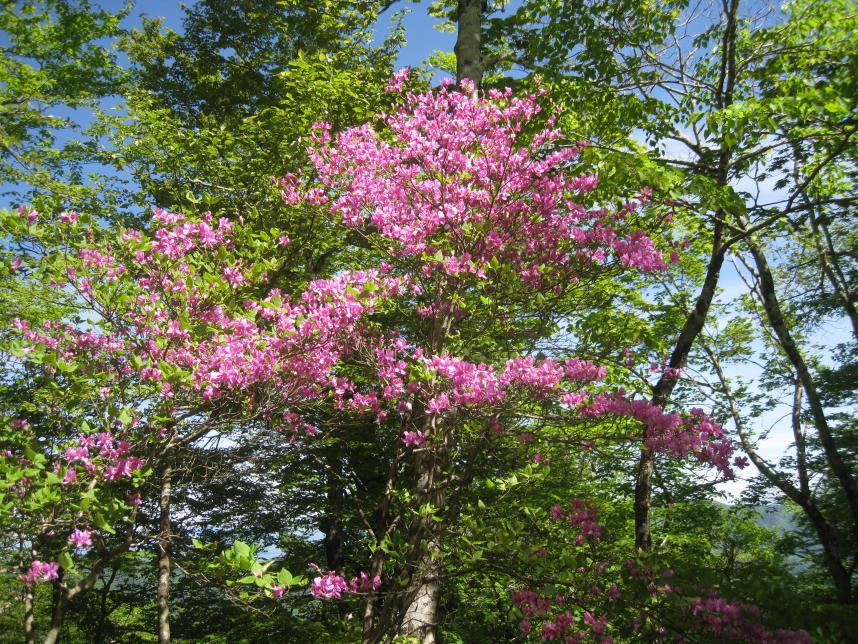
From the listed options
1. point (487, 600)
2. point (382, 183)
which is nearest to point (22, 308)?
point (382, 183)

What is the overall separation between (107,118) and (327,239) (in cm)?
682

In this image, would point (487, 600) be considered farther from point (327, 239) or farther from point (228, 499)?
point (327, 239)

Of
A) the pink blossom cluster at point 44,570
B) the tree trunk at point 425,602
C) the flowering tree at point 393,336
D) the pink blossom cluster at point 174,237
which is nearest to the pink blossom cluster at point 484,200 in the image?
the flowering tree at point 393,336

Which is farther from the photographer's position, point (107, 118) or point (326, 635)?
point (107, 118)

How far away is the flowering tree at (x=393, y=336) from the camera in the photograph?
342 cm

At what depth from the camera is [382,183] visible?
4.71 m

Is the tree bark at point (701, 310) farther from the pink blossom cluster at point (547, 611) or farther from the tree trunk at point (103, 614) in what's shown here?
the tree trunk at point (103, 614)

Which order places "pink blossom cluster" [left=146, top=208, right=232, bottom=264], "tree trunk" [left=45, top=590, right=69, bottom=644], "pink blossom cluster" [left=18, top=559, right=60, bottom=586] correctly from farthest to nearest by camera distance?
"pink blossom cluster" [left=146, top=208, right=232, bottom=264]
"tree trunk" [left=45, top=590, right=69, bottom=644]
"pink blossom cluster" [left=18, top=559, right=60, bottom=586]

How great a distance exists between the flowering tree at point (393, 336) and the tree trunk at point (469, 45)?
61.6 inches

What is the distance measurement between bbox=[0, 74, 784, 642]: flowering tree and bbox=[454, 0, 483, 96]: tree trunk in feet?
5.14

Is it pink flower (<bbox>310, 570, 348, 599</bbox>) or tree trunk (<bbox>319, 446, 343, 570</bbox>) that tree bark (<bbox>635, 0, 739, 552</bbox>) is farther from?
tree trunk (<bbox>319, 446, 343, 570</bbox>)

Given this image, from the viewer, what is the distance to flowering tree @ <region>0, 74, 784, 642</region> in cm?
342

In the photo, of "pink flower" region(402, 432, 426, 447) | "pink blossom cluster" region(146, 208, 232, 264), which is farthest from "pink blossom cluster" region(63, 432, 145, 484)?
"pink flower" region(402, 432, 426, 447)

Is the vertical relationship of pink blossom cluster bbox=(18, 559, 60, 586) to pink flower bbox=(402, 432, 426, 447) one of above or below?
below
